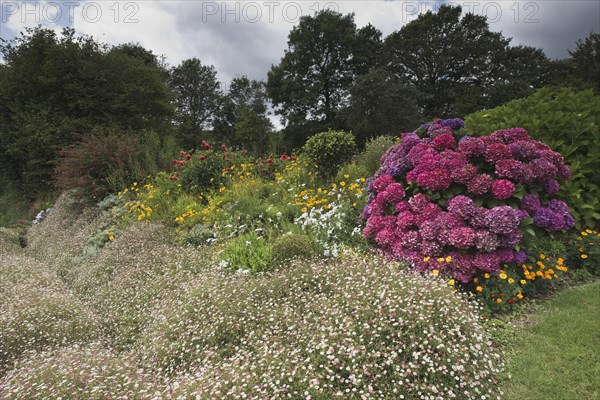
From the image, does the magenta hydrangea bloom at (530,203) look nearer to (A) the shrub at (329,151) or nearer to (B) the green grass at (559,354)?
(B) the green grass at (559,354)

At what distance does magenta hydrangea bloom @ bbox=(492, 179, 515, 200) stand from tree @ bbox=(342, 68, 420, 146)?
16.9m

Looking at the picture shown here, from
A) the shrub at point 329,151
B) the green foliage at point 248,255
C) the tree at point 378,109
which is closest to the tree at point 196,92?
the tree at point 378,109

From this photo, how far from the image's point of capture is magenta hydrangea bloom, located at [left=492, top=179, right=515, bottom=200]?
401 centimetres

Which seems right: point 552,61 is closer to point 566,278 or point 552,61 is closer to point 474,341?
point 566,278

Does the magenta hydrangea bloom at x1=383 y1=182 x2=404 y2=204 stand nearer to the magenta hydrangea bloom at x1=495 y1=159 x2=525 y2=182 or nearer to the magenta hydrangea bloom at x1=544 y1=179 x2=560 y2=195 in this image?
the magenta hydrangea bloom at x1=495 y1=159 x2=525 y2=182

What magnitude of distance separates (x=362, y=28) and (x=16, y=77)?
65.9ft

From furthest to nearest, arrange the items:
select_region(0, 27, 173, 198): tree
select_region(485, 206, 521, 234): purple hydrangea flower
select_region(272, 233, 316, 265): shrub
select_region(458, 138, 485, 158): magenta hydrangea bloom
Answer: select_region(0, 27, 173, 198): tree → select_region(272, 233, 316, 265): shrub → select_region(458, 138, 485, 158): magenta hydrangea bloom → select_region(485, 206, 521, 234): purple hydrangea flower

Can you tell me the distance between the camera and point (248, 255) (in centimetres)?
492

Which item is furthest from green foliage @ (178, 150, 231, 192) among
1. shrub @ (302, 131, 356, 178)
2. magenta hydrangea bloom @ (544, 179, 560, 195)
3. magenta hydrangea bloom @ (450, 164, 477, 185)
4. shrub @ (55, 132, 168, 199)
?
magenta hydrangea bloom @ (544, 179, 560, 195)

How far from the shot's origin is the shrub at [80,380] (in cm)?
273

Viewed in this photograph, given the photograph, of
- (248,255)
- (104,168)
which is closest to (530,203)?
(248,255)

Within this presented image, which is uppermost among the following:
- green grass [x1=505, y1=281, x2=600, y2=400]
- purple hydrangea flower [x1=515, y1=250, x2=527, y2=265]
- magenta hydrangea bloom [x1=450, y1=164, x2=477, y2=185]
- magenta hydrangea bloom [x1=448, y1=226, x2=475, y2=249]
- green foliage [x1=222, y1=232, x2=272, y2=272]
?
magenta hydrangea bloom [x1=450, y1=164, x2=477, y2=185]

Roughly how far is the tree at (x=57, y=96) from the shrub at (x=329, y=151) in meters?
9.99

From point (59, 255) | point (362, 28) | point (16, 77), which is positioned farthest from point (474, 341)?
point (362, 28)
